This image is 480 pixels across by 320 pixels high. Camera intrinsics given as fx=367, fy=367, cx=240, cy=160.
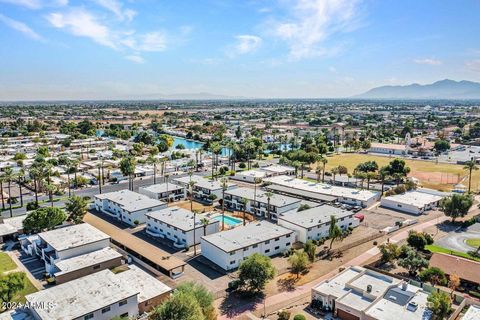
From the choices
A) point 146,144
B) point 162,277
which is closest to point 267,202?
point 162,277

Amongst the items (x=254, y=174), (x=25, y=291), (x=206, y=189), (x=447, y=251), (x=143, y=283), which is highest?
(x=254, y=174)

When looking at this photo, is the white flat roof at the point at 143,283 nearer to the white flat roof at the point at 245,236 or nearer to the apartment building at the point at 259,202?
the white flat roof at the point at 245,236

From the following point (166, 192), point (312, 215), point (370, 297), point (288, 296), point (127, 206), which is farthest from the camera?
point (166, 192)

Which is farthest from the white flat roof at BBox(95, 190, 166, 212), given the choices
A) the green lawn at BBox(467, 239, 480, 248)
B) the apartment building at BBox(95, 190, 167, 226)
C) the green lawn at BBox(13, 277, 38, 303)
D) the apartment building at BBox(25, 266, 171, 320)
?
the green lawn at BBox(467, 239, 480, 248)

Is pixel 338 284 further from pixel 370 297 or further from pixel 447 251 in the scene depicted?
pixel 447 251

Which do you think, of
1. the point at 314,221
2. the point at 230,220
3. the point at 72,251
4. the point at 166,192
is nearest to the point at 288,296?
the point at 314,221

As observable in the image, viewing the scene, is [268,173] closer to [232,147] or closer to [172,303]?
[232,147]
